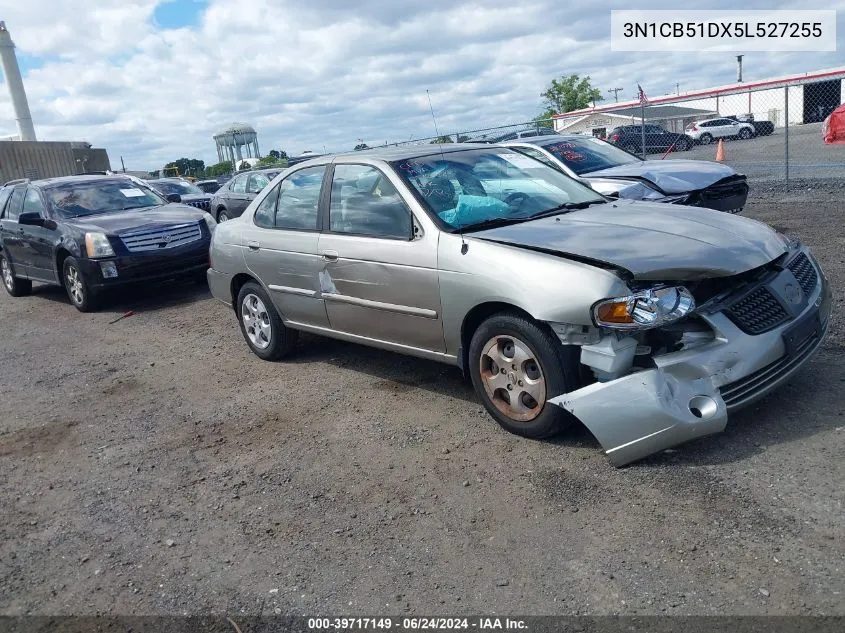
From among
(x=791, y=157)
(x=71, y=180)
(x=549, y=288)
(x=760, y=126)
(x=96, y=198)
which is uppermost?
(x=71, y=180)

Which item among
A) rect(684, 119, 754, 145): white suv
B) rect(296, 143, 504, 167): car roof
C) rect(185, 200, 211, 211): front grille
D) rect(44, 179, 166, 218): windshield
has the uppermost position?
rect(296, 143, 504, 167): car roof

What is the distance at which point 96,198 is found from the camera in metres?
10.7

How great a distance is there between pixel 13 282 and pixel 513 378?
10.4 meters

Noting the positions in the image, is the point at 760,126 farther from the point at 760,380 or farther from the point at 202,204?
the point at 760,380

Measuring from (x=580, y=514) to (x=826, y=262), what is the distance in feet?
18.1

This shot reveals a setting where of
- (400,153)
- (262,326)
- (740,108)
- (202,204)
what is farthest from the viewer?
(740,108)

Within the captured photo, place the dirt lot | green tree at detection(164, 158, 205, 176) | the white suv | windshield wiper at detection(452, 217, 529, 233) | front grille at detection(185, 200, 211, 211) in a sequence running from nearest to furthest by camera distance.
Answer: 1. the dirt lot
2. windshield wiper at detection(452, 217, 529, 233)
3. front grille at detection(185, 200, 211, 211)
4. the white suv
5. green tree at detection(164, 158, 205, 176)

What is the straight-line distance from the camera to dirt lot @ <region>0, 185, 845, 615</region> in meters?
3.07

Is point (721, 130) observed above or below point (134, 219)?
below

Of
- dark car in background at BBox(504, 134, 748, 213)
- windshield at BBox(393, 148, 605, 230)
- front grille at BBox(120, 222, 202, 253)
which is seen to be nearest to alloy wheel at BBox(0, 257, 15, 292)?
front grille at BBox(120, 222, 202, 253)

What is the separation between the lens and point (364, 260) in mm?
5211

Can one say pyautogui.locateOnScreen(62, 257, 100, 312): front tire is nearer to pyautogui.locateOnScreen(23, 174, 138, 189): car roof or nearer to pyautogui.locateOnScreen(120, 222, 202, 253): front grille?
pyautogui.locateOnScreen(120, 222, 202, 253): front grille

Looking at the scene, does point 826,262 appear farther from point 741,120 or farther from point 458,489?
point 741,120

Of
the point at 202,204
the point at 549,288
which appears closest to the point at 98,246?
the point at 549,288
